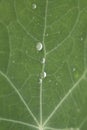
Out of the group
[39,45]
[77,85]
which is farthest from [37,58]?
[77,85]

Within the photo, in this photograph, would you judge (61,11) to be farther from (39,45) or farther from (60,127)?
(60,127)

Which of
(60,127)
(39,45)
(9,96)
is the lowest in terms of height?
(60,127)

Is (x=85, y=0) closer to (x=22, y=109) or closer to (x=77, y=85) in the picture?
(x=77, y=85)

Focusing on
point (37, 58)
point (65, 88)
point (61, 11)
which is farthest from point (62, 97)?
point (61, 11)

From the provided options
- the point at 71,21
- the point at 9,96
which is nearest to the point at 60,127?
the point at 9,96

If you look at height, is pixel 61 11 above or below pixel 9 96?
above

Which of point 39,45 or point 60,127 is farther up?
point 39,45
